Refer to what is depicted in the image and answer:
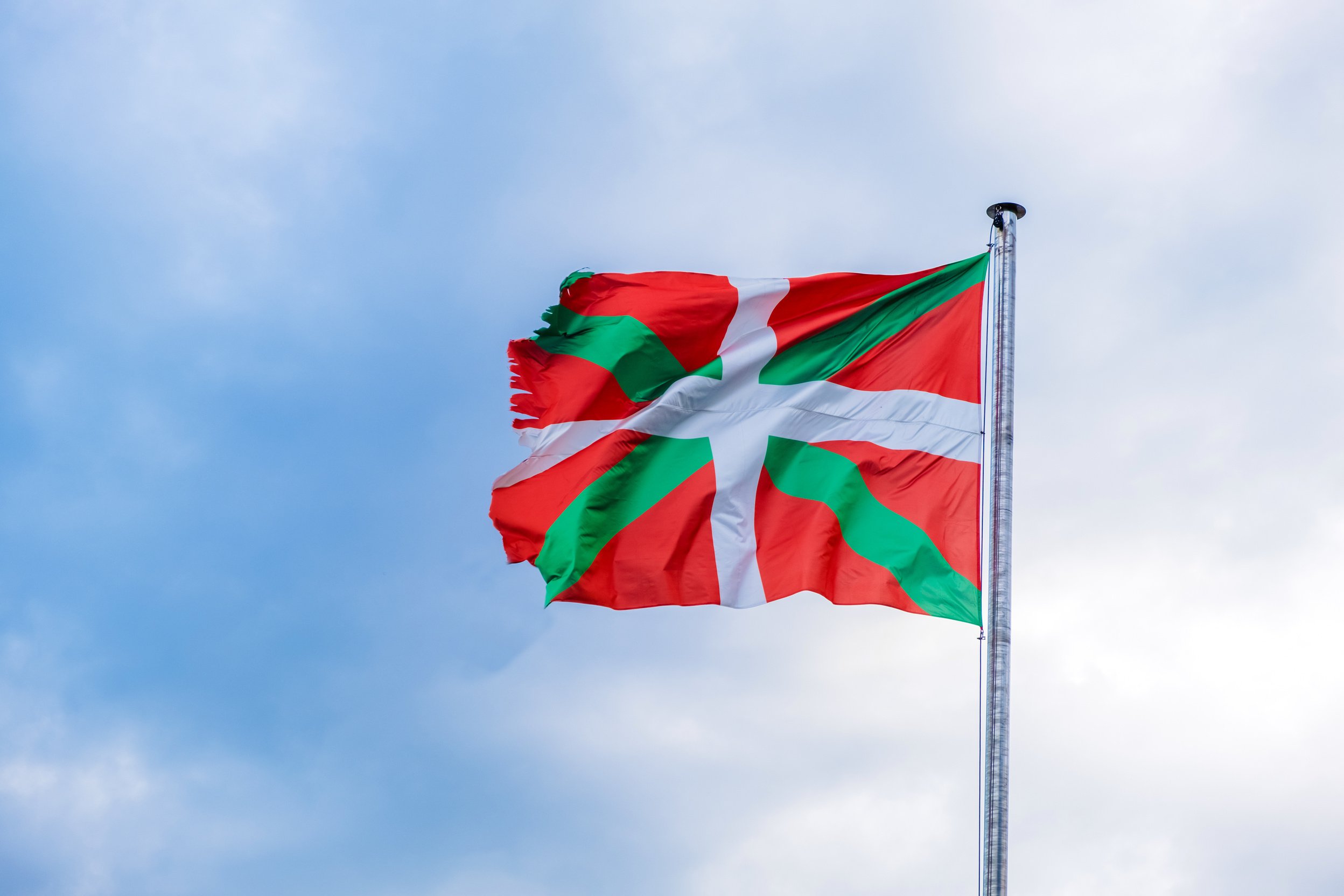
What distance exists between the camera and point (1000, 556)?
15.0m

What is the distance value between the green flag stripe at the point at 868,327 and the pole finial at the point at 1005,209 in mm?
741

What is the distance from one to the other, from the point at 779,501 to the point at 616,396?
263 cm

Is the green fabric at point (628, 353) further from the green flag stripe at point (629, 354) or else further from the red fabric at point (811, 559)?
the red fabric at point (811, 559)

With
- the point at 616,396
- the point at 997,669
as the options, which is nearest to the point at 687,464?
the point at 616,396

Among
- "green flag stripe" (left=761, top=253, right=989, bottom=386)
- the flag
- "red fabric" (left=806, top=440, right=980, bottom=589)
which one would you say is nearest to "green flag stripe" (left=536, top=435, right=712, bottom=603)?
the flag

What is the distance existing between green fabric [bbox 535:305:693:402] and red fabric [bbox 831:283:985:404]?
2.72 metres

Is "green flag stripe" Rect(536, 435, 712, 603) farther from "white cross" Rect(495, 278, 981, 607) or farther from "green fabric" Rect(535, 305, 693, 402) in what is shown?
"green fabric" Rect(535, 305, 693, 402)

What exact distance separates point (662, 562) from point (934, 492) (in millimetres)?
3447

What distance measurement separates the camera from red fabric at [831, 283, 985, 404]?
1717 centimetres

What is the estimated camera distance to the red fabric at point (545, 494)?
58.9 feet

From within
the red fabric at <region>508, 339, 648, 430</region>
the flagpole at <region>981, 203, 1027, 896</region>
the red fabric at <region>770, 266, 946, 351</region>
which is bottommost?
the flagpole at <region>981, 203, 1027, 896</region>

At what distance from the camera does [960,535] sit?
16328mm

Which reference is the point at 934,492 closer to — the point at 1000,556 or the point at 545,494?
the point at 1000,556

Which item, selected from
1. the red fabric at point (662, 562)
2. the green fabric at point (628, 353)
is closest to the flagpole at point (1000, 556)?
the red fabric at point (662, 562)
